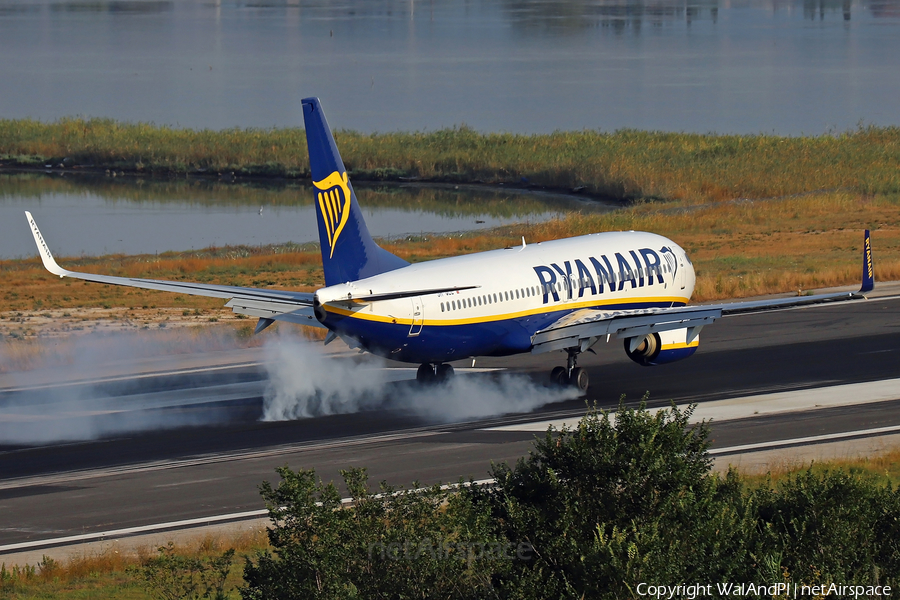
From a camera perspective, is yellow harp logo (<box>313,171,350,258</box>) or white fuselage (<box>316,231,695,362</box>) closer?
white fuselage (<box>316,231,695,362</box>)

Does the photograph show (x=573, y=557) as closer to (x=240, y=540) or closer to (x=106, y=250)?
(x=240, y=540)

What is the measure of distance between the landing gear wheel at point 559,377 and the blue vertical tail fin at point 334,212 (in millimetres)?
8338

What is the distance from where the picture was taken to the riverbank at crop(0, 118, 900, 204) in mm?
101000

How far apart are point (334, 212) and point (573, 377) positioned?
1003 centimetres

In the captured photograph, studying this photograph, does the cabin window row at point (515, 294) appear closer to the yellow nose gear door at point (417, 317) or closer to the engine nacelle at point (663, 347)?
the yellow nose gear door at point (417, 317)

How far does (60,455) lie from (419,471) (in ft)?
32.9

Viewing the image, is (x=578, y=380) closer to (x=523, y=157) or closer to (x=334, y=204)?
(x=334, y=204)

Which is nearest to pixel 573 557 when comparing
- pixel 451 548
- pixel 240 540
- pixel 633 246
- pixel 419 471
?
pixel 451 548

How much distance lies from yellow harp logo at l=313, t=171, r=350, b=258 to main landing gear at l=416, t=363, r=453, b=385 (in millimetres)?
7052

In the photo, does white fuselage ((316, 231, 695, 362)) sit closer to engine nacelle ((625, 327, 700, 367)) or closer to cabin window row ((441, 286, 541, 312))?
cabin window row ((441, 286, 541, 312))

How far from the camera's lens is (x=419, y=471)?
1233 inches

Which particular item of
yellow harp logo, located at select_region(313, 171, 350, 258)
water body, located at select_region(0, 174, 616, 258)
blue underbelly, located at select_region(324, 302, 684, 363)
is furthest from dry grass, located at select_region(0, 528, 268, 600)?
water body, located at select_region(0, 174, 616, 258)

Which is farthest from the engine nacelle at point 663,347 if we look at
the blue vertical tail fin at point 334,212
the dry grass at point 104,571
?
the dry grass at point 104,571

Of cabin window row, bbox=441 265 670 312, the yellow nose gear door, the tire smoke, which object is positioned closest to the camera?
the yellow nose gear door
